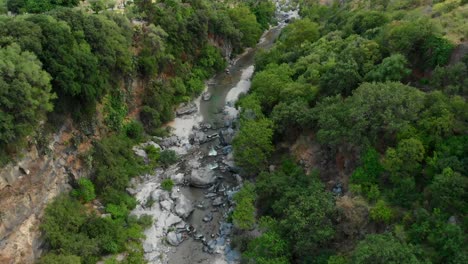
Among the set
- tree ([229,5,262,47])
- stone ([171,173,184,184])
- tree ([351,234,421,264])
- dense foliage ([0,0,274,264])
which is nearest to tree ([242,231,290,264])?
tree ([351,234,421,264])

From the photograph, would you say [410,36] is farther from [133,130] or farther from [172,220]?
[133,130]

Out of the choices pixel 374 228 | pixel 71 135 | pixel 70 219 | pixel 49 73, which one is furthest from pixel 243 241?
pixel 49 73

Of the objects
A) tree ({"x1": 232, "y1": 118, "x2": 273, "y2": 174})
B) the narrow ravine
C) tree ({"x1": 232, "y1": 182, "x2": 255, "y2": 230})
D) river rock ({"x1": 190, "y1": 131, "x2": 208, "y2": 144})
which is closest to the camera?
tree ({"x1": 232, "y1": 182, "x2": 255, "y2": 230})

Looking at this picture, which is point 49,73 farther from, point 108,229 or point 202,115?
point 202,115

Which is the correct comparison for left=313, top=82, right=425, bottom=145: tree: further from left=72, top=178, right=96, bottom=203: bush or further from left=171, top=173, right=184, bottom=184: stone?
left=72, top=178, right=96, bottom=203: bush

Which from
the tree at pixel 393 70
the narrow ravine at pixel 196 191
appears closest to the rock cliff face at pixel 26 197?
the narrow ravine at pixel 196 191

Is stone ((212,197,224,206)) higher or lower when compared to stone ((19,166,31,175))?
lower
